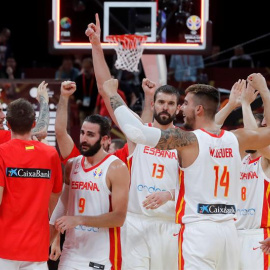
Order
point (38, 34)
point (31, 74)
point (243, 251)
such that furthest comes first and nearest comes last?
point (38, 34) → point (31, 74) → point (243, 251)

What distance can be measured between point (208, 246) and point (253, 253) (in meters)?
1.53

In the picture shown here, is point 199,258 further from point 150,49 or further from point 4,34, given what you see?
point 4,34

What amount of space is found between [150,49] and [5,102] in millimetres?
2441

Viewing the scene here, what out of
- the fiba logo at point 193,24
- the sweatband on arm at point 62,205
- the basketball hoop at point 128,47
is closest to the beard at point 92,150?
the sweatband on arm at point 62,205

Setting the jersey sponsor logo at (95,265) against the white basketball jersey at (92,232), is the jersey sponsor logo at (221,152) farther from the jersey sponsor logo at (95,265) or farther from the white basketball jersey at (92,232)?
the jersey sponsor logo at (95,265)

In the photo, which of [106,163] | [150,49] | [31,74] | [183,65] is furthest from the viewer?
[31,74]

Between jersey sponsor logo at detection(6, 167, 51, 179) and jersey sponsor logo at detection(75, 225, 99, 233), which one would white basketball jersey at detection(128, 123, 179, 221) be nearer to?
jersey sponsor logo at detection(75, 225, 99, 233)

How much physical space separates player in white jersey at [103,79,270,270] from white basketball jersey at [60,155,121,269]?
0.76 metres

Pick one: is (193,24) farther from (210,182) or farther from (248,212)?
(210,182)

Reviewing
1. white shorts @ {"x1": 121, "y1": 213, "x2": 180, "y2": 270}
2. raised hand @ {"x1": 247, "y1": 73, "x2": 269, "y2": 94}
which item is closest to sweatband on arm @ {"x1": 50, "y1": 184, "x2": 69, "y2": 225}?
white shorts @ {"x1": 121, "y1": 213, "x2": 180, "y2": 270}

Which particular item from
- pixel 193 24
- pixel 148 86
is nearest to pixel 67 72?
pixel 193 24

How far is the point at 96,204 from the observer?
5.83m

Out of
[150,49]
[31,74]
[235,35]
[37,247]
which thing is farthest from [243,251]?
[235,35]

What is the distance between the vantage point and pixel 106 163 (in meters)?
5.89
